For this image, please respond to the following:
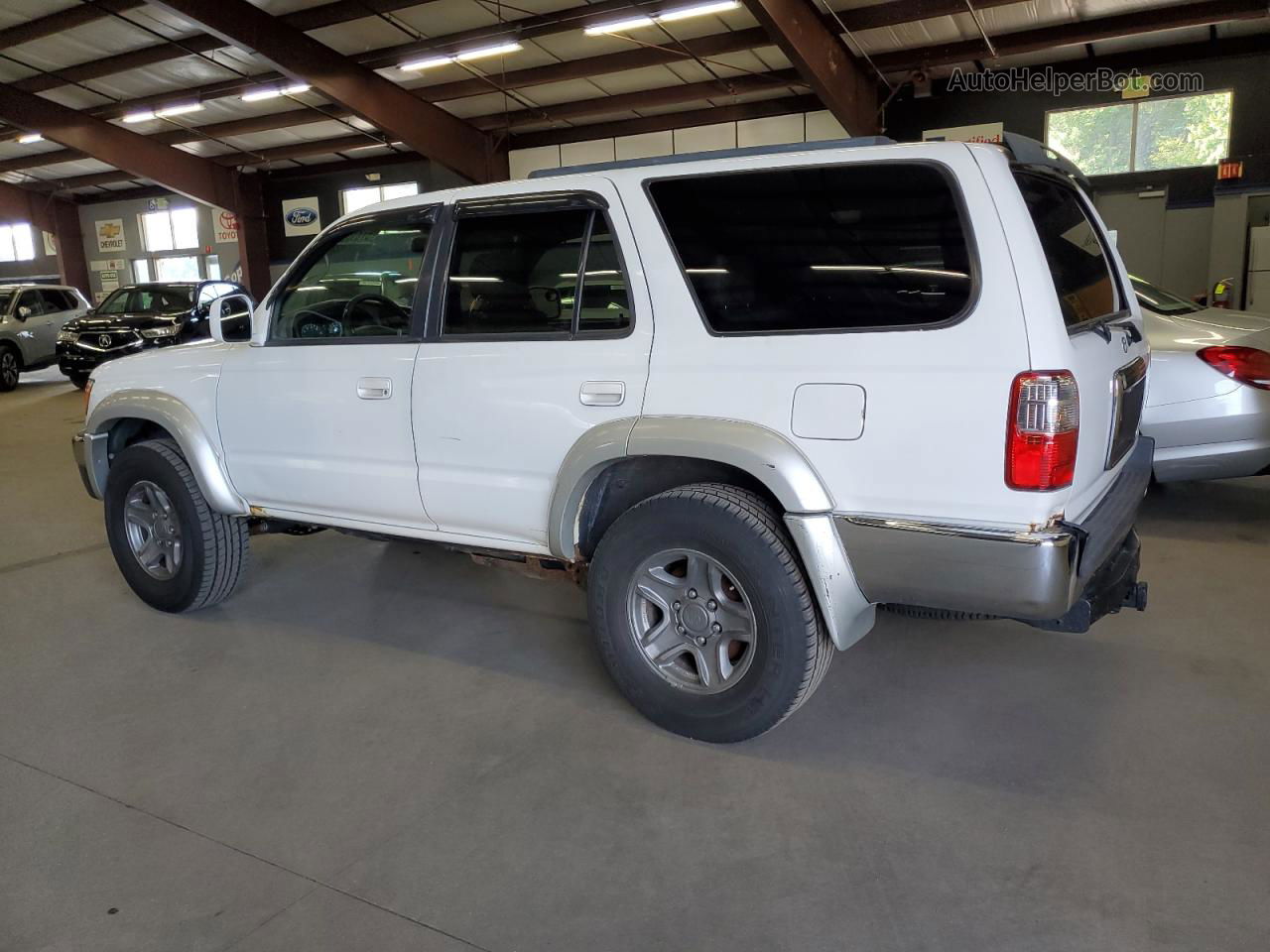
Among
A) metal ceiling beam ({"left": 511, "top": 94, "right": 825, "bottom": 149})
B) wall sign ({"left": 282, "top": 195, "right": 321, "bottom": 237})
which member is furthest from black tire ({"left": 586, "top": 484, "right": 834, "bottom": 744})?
wall sign ({"left": 282, "top": 195, "right": 321, "bottom": 237})

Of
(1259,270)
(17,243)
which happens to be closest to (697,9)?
(1259,270)

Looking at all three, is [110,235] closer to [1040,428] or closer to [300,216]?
[300,216]

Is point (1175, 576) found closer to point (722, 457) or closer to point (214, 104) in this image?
point (722, 457)

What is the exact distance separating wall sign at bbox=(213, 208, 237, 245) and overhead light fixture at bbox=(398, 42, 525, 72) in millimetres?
10929

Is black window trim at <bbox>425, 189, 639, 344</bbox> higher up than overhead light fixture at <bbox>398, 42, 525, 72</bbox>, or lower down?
lower down

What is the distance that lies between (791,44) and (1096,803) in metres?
11.2

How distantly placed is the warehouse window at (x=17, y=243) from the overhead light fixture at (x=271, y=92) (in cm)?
1762

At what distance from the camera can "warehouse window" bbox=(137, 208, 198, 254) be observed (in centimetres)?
2597

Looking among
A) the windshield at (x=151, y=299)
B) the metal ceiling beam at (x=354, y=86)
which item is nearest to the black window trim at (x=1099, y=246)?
the metal ceiling beam at (x=354, y=86)

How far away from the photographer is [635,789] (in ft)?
9.17

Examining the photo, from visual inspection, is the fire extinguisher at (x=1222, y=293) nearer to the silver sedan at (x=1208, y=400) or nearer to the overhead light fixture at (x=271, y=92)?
the silver sedan at (x=1208, y=400)

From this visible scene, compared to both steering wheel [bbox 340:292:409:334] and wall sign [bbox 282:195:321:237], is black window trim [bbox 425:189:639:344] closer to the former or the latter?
steering wheel [bbox 340:292:409:334]

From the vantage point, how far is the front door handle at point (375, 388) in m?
3.49

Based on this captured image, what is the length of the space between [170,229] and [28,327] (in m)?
12.5
